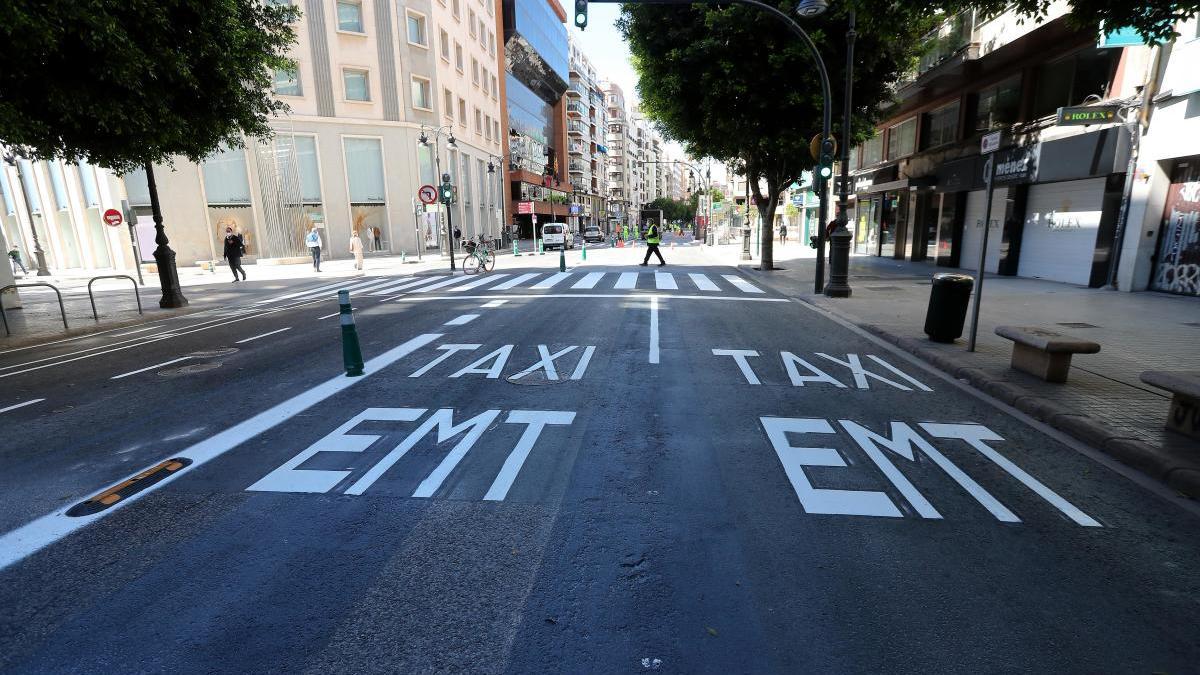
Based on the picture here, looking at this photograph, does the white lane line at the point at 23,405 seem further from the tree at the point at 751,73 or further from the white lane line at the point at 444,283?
the tree at the point at 751,73

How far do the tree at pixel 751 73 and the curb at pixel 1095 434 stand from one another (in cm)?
1136

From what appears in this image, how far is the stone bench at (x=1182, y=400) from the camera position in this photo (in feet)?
14.1

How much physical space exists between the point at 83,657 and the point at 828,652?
3087 mm

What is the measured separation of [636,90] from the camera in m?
20.5

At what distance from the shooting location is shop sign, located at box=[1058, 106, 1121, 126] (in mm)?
12688

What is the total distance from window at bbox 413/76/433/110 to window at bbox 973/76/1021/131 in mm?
29296

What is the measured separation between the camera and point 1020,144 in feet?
53.8

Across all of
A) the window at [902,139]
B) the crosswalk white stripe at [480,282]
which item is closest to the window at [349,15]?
the crosswalk white stripe at [480,282]

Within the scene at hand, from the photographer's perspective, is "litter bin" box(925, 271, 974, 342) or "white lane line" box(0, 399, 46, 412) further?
"litter bin" box(925, 271, 974, 342)

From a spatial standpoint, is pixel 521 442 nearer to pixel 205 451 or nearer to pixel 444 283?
pixel 205 451

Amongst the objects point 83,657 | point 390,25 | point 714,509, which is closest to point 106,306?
point 83,657

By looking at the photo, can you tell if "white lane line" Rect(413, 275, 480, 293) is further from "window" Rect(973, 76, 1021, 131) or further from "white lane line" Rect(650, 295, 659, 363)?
"window" Rect(973, 76, 1021, 131)

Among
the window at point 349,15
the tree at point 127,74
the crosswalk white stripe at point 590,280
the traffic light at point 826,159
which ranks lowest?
the crosswalk white stripe at point 590,280

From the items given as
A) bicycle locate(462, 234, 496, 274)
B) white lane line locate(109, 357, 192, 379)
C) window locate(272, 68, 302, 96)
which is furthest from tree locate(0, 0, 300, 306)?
window locate(272, 68, 302, 96)
